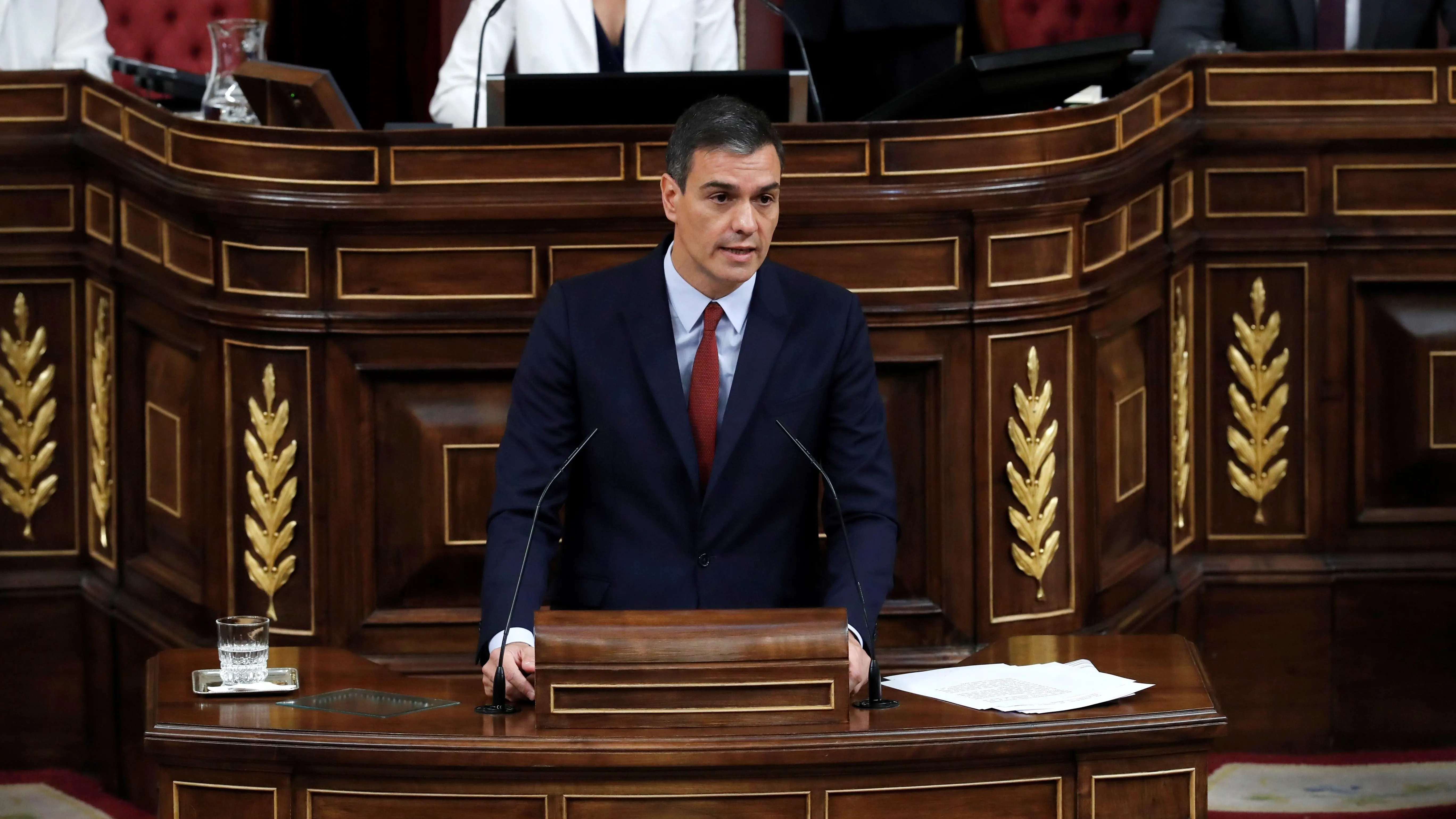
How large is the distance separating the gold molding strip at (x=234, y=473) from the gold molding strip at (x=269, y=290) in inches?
3.6

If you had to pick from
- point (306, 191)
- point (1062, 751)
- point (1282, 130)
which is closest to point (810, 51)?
point (1282, 130)

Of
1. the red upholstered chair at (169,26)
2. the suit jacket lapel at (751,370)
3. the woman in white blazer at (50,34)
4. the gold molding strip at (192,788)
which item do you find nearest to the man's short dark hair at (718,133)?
the suit jacket lapel at (751,370)

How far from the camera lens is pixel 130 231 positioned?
359 cm

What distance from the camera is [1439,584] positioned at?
3.86 m

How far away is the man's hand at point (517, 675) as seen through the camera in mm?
2096

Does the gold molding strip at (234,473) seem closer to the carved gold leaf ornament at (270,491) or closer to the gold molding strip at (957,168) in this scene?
the carved gold leaf ornament at (270,491)

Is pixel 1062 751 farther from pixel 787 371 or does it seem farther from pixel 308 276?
pixel 308 276

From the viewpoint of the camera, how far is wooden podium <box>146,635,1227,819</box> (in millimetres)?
1883

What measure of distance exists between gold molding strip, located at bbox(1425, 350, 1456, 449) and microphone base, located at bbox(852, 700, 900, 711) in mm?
2240

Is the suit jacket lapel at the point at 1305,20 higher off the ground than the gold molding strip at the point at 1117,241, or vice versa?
the suit jacket lapel at the point at 1305,20

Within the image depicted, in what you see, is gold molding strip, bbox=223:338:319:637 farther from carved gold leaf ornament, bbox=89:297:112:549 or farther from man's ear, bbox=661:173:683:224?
man's ear, bbox=661:173:683:224

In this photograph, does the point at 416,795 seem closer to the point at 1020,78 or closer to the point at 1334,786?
the point at 1020,78

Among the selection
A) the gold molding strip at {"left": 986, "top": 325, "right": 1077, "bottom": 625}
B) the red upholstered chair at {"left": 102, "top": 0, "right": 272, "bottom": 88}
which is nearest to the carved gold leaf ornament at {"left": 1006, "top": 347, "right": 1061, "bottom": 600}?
the gold molding strip at {"left": 986, "top": 325, "right": 1077, "bottom": 625}

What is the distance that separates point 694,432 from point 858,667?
473 millimetres
